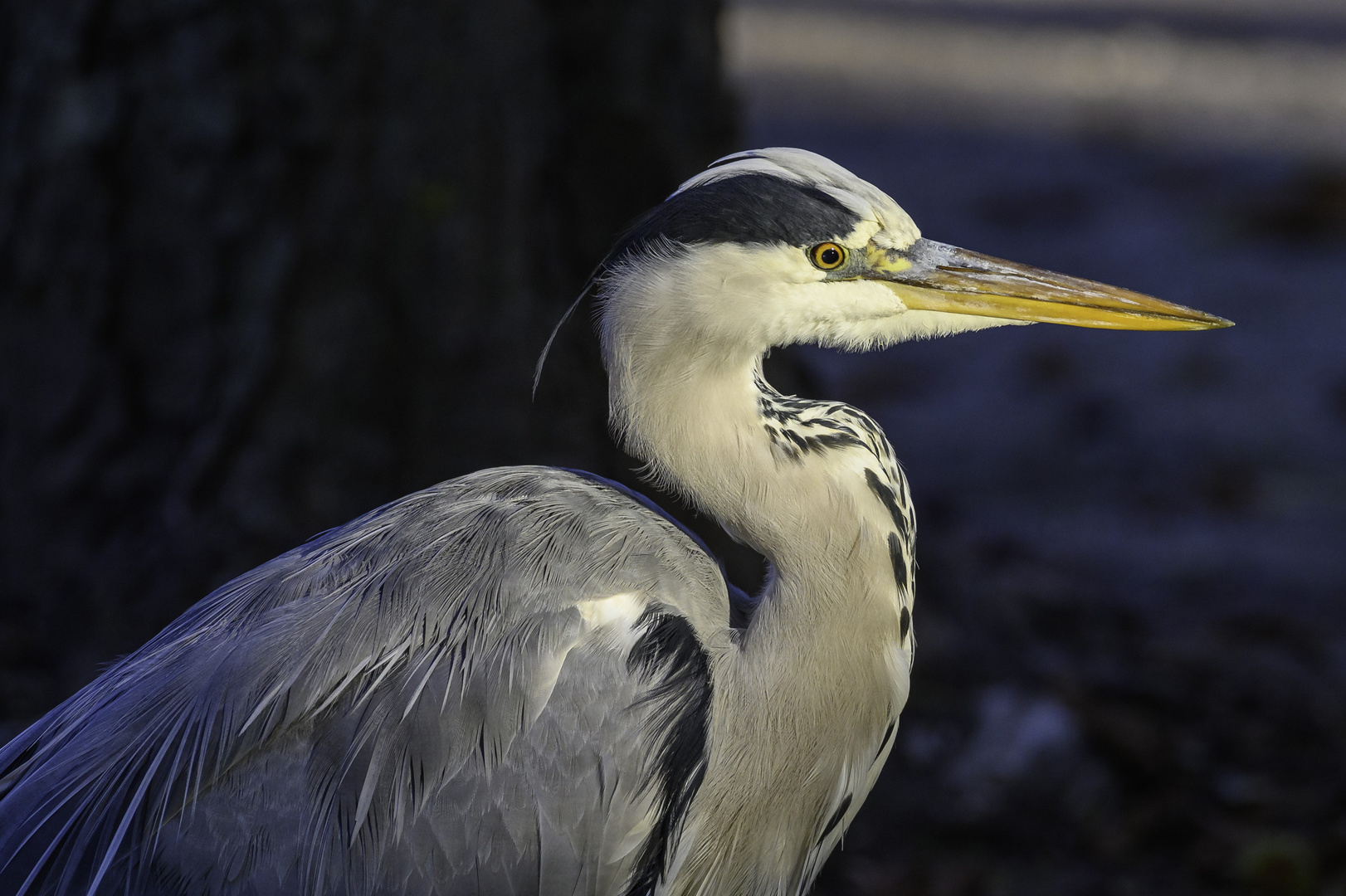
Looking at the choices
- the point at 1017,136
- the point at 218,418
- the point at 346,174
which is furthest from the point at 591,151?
the point at 1017,136

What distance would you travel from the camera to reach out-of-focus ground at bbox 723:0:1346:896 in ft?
10.7

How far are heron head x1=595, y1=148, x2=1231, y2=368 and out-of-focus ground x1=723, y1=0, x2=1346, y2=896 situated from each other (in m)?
1.40

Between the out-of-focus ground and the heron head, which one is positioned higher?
the heron head

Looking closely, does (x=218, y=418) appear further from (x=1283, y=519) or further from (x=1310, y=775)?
(x=1283, y=519)

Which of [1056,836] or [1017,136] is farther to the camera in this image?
[1017,136]

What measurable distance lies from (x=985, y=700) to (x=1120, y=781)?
1.38 feet

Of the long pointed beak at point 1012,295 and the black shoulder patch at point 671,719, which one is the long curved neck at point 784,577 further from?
the long pointed beak at point 1012,295

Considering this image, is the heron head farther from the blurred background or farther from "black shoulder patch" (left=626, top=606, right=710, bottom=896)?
the blurred background

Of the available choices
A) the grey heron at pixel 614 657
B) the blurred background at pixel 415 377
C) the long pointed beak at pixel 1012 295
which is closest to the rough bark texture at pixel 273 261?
the blurred background at pixel 415 377

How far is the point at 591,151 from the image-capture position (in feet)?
11.2

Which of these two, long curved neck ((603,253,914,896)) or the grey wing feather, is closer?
A: the grey wing feather

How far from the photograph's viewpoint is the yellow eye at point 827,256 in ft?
7.13

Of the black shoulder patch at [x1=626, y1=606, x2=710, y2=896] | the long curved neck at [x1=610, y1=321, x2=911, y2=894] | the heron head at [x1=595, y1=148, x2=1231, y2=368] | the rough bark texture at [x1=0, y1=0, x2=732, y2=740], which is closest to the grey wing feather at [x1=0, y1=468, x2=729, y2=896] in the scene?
the black shoulder patch at [x1=626, y1=606, x2=710, y2=896]

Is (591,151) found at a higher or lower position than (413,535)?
higher
